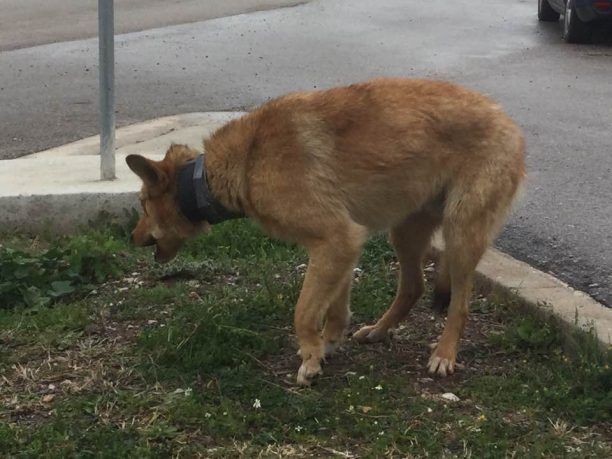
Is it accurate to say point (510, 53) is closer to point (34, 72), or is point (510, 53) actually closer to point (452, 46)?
point (452, 46)

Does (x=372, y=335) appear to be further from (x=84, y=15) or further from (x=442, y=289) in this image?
(x=84, y=15)

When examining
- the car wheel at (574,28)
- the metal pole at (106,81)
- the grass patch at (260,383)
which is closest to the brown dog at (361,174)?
the grass patch at (260,383)

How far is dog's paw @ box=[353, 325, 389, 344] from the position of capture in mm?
4844

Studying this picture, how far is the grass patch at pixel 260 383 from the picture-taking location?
12.4ft

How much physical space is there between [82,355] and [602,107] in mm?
6583

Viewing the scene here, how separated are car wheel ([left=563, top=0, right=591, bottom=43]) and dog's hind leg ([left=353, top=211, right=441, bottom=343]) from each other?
9.06 metres

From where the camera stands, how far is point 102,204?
6.11 m

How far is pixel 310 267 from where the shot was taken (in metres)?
4.36

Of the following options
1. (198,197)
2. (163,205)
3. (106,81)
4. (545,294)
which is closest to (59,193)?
(106,81)

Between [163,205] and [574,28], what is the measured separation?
32.7ft

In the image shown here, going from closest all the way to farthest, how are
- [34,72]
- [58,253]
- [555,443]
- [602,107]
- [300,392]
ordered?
[555,443] → [300,392] → [58,253] → [602,107] → [34,72]

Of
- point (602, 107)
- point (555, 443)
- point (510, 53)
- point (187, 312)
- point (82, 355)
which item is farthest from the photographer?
point (510, 53)

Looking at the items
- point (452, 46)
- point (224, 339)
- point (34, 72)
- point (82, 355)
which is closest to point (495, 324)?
point (224, 339)

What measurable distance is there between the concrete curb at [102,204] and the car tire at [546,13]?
29.2 feet
